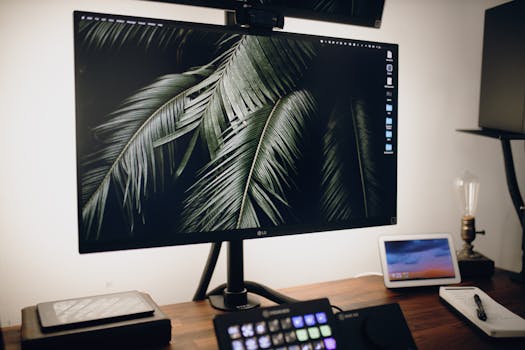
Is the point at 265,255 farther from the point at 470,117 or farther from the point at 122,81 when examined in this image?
the point at 470,117

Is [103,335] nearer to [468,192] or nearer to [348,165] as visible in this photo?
[348,165]

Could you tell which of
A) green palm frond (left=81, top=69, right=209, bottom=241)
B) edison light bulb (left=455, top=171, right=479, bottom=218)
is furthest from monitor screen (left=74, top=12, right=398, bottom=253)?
edison light bulb (left=455, top=171, right=479, bottom=218)

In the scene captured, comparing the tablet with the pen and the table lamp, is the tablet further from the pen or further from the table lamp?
the pen

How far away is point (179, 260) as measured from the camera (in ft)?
4.45

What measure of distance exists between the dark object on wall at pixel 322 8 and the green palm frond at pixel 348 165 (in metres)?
0.23

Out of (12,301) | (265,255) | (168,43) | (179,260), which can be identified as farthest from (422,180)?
(12,301)

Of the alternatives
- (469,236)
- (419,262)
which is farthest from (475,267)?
(419,262)

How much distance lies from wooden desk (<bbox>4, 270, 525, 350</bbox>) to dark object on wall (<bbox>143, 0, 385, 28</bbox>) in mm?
672

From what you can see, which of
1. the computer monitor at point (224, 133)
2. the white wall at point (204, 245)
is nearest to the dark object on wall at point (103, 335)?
the computer monitor at point (224, 133)

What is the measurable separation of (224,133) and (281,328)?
0.41 meters

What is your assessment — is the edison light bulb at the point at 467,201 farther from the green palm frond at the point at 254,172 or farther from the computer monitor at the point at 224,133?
the green palm frond at the point at 254,172

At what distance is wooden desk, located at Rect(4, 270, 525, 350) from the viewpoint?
1.00 m

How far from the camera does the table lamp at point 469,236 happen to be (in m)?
1.43

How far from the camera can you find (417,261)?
4.41 feet
